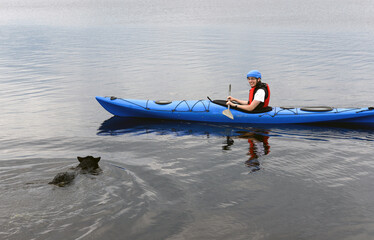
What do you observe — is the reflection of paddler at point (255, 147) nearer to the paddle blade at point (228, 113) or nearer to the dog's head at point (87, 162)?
the paddle blade at point (228, 113)

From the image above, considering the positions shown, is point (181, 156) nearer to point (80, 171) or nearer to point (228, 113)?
point (80, 171)

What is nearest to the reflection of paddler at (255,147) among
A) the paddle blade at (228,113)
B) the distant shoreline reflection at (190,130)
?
the distant shoreline reflection at (190,130)

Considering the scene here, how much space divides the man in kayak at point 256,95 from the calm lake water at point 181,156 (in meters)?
0.56

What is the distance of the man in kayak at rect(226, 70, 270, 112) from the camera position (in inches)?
347

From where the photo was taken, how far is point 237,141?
806cm

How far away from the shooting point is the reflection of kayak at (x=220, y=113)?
351 inches

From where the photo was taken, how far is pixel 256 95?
898 cm

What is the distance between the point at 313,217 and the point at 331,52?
16772 mm

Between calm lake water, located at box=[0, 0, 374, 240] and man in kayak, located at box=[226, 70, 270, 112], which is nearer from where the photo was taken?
calm lake water, located at box=[0, 0, 374, 240]

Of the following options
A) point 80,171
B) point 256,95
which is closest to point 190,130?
point 256,95

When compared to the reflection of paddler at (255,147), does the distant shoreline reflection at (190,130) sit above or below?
above

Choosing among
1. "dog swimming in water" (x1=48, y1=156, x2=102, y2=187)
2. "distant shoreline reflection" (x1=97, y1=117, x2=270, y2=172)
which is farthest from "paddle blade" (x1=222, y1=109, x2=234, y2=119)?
"dog swimming in water" (x1=48, y1=156, x2=102, y2=187)

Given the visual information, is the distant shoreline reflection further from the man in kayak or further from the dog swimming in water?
the dog swimming in water

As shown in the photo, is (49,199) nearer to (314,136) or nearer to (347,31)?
(314,136)
